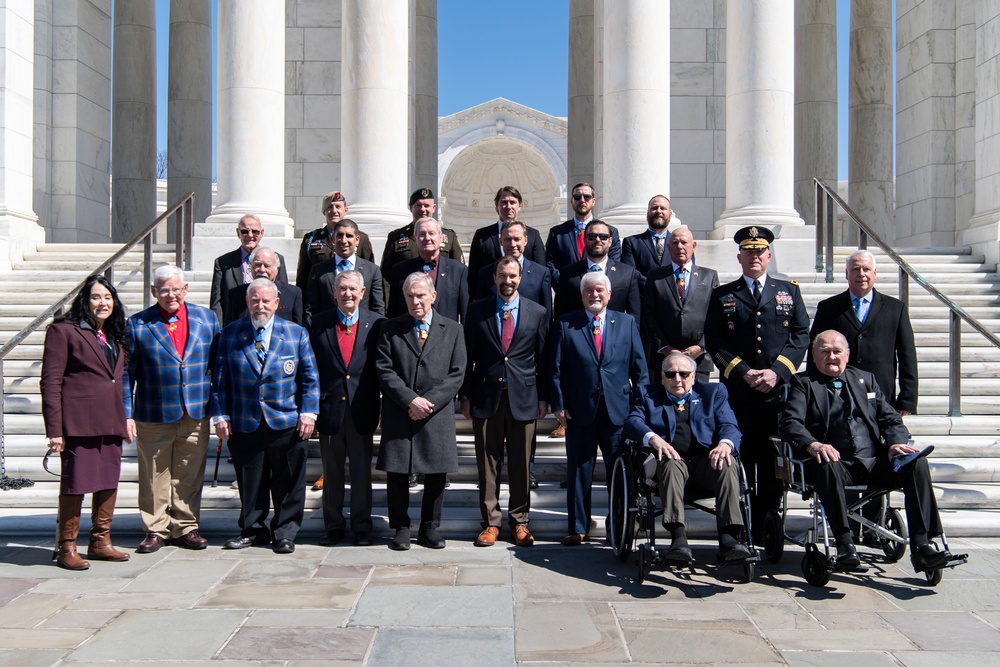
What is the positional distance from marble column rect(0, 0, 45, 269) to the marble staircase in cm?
71

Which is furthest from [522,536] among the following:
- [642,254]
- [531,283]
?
[642,254]

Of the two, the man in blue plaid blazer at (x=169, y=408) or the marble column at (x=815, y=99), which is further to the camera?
the marble column at (x=815, y=99)

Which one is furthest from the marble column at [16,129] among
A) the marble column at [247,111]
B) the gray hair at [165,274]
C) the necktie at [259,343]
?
the necktie at [259,343]

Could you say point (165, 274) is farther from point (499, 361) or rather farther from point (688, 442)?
point (688, 442)

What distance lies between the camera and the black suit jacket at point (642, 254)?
9.12 meters

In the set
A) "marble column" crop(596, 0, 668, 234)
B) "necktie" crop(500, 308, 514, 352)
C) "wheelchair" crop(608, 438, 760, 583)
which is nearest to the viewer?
"wheelchair" crop(608, 438, 760, 583)

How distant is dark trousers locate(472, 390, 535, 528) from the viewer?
7.76 meters

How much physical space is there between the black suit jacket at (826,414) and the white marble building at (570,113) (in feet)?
20.3

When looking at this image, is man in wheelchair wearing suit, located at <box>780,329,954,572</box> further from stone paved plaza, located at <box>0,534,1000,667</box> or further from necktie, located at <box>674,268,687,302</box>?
necktie, located at <box>674,268,687,302</box>

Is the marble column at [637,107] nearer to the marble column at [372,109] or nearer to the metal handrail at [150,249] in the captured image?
the marble column at [372,109]

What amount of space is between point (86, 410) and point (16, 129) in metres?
8.80

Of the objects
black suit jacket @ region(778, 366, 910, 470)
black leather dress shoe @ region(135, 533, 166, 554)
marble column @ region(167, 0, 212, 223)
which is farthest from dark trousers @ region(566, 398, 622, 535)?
marble column @ region(167, 0, 212, 223)

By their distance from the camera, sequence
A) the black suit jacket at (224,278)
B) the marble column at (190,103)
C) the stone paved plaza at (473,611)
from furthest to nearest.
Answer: the marble column at (190,103)
the black suit jacket at (224,278)
the stone paved plaza at (473,611)

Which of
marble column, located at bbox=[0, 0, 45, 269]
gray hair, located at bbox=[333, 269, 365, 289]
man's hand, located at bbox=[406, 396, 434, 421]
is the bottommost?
man's hand, located at bbox=[406, 396, 434, 421]
